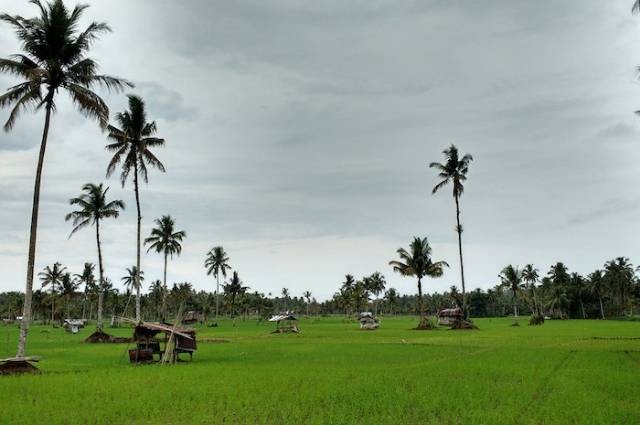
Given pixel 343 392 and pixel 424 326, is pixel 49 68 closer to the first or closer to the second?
pixel 343 392

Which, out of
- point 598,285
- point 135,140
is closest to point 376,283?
point 598,285

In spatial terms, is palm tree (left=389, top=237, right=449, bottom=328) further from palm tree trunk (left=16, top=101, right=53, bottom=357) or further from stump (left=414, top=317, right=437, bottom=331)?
palm tree trunk (left=16, top=101, right=53, bottom=357)

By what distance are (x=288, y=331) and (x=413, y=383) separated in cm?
4212

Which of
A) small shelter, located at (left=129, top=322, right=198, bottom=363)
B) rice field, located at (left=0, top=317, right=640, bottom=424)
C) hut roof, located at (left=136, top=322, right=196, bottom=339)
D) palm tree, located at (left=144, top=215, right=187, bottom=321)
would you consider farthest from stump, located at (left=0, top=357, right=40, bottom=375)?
palm tree, located at (left=144, top=215, right=187, bottom=321)

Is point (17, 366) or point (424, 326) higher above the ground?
point (17, 366)

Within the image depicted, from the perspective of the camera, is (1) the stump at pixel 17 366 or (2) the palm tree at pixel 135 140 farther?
(2) the palm tree at pixel 135 140

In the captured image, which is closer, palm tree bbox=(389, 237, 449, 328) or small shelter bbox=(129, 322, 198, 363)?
small shelter bbox=(129, 322, 198, 363)

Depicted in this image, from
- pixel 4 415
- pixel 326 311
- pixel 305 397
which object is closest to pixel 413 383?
pixel 305 397

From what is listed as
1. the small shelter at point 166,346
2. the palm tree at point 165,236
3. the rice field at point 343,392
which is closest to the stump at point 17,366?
the rice field at point 343,392

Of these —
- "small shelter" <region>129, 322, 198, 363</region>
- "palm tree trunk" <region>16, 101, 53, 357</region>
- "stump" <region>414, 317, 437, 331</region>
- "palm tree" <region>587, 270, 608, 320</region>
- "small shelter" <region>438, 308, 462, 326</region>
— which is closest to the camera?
"palm tree trunk" <region>16, 101, 53, 357</region>

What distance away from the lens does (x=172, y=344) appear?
26.5 metres

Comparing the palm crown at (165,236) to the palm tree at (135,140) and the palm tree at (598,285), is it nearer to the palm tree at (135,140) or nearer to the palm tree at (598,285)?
the palm tree at (135,140)

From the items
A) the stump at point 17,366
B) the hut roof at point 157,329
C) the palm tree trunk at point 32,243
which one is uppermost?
the palm tree trunk at point 32,243

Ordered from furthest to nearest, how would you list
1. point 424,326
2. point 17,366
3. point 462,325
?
point 424,326, point 462,325, point 17,366
